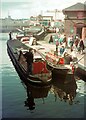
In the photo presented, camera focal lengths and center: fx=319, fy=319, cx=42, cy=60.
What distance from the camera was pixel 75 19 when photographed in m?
50.3

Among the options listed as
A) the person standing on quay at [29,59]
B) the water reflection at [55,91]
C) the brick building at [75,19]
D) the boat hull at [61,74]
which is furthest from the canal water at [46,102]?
the brick building at [75,19]

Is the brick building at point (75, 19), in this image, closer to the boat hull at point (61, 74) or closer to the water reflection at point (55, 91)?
A: the boat hull at point (61, 74)

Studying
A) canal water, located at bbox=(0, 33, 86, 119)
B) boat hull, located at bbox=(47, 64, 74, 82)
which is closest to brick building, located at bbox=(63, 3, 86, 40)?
boat hull, located at bbox=(47, 64, 74, 82)

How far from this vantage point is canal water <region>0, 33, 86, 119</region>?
712 inches

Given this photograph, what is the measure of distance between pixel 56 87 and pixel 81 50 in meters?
10.0

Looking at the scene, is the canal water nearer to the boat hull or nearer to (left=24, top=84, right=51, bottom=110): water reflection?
(left=24, top=84, right=51, bottom=110): water reflection

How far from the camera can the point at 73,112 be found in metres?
18.4

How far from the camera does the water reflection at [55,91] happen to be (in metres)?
21.3

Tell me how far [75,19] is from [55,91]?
2849 centimetres

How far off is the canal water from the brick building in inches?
862

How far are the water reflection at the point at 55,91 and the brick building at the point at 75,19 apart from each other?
21.6 m

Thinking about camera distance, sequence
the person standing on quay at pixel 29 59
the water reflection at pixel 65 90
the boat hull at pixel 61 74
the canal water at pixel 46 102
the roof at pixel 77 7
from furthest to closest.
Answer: the roof at pixel 77 7
the boat hull at pixel 61 74
the person standing on quay at pixel 29 59
the water reflection at pixel 65 90
the canal water at pixel 46 102

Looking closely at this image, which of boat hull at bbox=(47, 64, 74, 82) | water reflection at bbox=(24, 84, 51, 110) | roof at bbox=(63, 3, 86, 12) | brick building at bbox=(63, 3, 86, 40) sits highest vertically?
roof at bbox=(63, 3, 86, 12)

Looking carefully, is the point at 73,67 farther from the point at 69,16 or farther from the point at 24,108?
the point at 69,16
